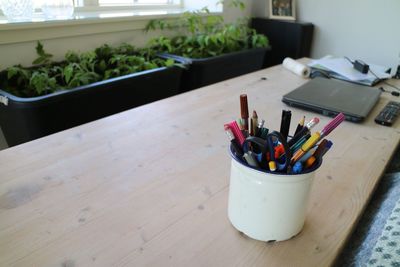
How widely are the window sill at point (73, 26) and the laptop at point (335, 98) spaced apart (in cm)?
100

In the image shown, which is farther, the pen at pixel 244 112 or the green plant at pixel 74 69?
the green plant at pixel 74 69

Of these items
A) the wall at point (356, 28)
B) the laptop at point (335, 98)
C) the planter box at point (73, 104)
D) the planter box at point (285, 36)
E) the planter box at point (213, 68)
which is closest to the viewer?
the laptop at point (335, 98)

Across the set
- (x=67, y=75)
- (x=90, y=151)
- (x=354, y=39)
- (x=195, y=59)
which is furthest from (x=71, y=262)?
(x=354, y=39)

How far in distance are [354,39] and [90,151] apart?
2.23m

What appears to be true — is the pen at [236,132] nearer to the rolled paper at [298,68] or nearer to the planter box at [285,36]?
the rolled paper at [298,68]

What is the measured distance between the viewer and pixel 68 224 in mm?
521

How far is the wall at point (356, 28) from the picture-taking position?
2.21 m

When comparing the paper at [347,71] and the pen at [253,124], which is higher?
the pen at [253,124]

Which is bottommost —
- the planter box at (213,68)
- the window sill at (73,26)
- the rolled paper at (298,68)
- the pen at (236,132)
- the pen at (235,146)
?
the planter box at (213,68)

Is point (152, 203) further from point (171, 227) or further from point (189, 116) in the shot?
point (189, 116)

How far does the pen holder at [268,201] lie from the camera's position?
0.47m

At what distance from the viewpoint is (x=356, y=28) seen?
2.34 meters

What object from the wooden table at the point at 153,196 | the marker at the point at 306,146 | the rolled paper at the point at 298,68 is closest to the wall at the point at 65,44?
the wooden table at the point at 153,196

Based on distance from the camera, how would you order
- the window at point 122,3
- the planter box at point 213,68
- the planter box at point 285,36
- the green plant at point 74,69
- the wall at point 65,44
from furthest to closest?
the planter box at point 285,36, the window at point 122,3, the planter box at point 213,68, the wall at point 65,44, the green plant at point 74,69
